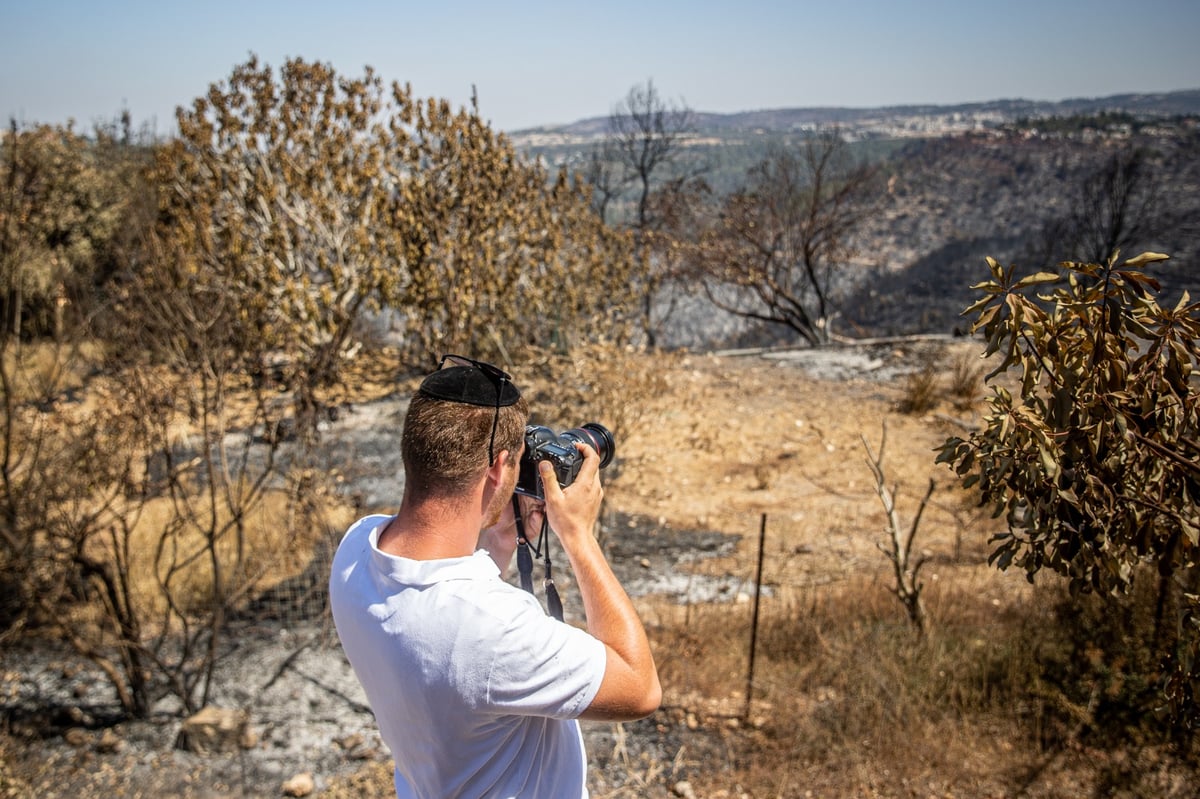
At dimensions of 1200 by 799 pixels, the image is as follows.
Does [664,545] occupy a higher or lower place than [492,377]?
lower

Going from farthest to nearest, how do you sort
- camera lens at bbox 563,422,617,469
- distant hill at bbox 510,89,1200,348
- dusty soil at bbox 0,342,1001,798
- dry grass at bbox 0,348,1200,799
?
1. distant hill at bbox 510,89,1200,348
2. dusty soil at bbox 0,342,1001,798
3. dry grass at bbox 0,348,1200,799
4. camera lens at bbox 563,422,617,469

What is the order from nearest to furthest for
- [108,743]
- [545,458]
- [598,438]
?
[545,458] → [598,438] → [108,743]

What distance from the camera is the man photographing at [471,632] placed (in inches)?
53.4

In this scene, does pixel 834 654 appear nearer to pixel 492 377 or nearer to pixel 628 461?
pixel 492 377

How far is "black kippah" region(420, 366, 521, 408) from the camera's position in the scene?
4.98 feet

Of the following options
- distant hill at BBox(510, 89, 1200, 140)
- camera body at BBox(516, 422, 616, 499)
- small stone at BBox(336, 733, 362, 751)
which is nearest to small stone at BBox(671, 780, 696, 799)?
small stone at BBox(336, 733, 362, 751)

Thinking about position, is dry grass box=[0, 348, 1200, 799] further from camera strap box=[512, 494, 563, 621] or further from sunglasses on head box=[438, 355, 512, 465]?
sunglasses on head box=[438, 355, 512, 465]

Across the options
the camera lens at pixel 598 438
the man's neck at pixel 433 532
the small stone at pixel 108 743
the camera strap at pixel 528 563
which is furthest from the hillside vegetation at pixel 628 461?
the man's neck at pixel 433 532

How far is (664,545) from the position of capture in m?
7.25

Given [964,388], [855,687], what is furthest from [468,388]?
[964,388]

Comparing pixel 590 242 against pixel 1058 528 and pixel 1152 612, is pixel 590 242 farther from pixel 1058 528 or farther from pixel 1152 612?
pixel 1058 528

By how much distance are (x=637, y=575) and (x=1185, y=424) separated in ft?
15.8

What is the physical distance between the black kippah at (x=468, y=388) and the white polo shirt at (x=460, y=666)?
0.29 meters

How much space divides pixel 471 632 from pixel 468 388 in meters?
0.45
